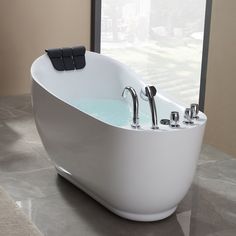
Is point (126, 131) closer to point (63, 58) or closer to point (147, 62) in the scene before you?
point (63, 58)

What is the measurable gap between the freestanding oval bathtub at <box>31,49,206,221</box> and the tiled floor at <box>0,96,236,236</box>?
8 centimetres

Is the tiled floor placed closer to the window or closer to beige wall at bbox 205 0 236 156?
beige wall at bbox 205 0 236 156

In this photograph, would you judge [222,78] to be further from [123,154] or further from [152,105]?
[123,154]

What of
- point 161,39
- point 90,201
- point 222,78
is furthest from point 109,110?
point 161,39

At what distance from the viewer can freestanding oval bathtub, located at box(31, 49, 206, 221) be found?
253 cm

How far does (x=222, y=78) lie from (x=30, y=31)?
2.33 meters

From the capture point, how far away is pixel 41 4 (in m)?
5.22

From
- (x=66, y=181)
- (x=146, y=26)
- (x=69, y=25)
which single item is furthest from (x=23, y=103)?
(x=66, y=181)

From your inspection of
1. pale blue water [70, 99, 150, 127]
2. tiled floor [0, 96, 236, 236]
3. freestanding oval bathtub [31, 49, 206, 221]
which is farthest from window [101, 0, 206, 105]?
freestanding oval bathtub [31, 49, 206, 221]

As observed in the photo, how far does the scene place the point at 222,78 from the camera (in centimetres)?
371

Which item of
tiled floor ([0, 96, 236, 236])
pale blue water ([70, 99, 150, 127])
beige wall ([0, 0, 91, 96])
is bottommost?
tiled floor ([0, 96, 236, 236])

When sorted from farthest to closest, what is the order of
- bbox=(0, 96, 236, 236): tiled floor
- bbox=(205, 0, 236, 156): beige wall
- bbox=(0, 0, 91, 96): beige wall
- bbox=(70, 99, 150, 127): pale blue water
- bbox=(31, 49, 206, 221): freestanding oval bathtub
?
bbox=(0, 0, 91, 96): beige wall
bbox=(205, 0, 236, 156): beige wall
bbox=(70, 99, 150, 127): pale blue water
bbox=(0, 96, 236, 236): tiled floor
bbox=(31, 49, 206, 221): freestanding oval bathtub

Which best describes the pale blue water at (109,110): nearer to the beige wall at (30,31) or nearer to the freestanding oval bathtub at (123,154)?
the freestanding oval bathtub at (123,154)

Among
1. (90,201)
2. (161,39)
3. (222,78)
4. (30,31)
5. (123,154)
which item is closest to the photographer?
(123,154)
